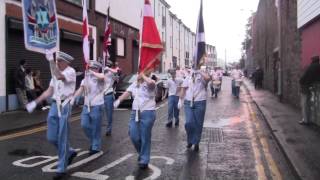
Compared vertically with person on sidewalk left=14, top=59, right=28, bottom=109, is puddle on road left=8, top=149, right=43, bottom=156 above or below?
below

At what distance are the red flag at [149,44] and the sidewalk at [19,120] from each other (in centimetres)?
569

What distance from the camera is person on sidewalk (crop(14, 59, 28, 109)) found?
17.8 m

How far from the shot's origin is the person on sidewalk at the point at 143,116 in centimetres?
831

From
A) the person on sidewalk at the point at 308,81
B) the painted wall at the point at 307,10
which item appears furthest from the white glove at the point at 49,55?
the painted wall at the point at 307,10

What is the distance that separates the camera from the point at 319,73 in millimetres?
13422

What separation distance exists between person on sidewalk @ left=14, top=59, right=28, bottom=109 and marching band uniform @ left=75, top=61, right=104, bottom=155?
8.34 m

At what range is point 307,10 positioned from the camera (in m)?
16.3

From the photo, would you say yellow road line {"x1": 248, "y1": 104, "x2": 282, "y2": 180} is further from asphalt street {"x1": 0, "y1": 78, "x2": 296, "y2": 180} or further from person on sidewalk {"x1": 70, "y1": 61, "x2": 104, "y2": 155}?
person on sidewalk {"x1": 70, "y1": 61, "x2": 104, "y2": 155}

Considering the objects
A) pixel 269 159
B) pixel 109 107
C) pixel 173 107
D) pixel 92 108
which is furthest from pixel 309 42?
pixel 92 108

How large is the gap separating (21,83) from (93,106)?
8700 mm

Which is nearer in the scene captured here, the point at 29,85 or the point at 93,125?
the point at 93,125

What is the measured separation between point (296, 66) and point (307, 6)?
440 centimetres

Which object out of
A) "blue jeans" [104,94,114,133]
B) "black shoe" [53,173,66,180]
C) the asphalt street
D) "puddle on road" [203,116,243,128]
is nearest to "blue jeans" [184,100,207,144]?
the asphalt street

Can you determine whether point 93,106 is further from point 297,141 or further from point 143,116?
point 297,141
